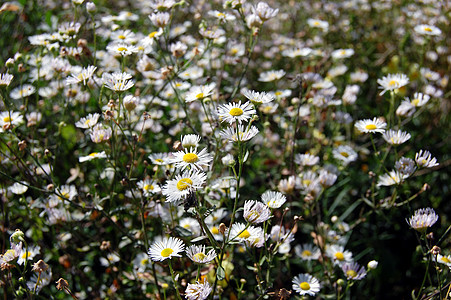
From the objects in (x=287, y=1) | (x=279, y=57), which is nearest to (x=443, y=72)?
(x=279, y=57)

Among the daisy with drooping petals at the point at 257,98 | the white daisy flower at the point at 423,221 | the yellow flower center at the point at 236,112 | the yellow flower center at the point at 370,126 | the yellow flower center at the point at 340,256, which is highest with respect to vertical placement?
the daisy with drooping petals at the point at 257,98

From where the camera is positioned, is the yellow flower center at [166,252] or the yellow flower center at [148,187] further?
the yellow flower center at [148,187]

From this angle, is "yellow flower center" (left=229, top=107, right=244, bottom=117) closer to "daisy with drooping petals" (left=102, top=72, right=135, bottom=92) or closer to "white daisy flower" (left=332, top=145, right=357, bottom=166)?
"daisy with drooping petals" (left=102, top=72, right=135, bottom=92)

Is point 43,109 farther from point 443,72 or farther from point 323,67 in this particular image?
point 443,72

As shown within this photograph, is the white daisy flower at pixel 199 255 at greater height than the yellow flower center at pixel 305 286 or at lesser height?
greater

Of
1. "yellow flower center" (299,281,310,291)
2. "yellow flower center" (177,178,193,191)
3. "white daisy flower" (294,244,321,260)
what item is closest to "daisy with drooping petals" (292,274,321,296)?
"yellow flower center" (299,281,310,291)

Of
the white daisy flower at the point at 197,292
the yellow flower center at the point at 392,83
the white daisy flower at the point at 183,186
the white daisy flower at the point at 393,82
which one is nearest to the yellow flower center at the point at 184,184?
the white daisy flower at the point at 183,186

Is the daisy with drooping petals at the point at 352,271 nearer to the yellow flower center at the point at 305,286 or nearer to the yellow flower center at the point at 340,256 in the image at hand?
the yellow flower center at the point at 340,256

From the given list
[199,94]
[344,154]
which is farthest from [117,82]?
[344,154]
